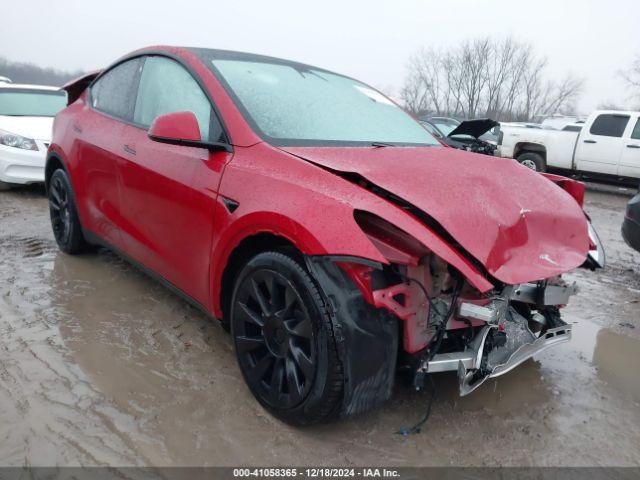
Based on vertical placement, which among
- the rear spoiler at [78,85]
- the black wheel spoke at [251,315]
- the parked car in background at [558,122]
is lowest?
the black wheel spoke at [251,315]

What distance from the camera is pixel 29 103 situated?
26.2ft

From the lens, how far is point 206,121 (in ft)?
8.85

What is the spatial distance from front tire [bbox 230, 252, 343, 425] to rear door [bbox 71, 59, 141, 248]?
1.44 meters

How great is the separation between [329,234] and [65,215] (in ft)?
10.3

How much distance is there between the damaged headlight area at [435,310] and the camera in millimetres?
1974

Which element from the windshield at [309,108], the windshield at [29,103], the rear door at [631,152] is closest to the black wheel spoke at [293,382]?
the windshield at [309,108]

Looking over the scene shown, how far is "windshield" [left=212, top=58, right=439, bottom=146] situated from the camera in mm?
2621

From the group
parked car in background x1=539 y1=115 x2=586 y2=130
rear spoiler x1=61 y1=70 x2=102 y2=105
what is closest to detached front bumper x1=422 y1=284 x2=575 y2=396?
rear spoiler x1=61 y1=70 x2=102 y2=105

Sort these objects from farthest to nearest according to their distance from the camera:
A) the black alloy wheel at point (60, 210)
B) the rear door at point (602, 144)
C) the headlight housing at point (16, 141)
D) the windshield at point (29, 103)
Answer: the rear door at point (602, 144)
the windshield at point (29, 103)
the headlight housing at point (16, 141)
the black alloy wheel at point (60, 210)

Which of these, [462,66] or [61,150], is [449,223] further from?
[462,66]

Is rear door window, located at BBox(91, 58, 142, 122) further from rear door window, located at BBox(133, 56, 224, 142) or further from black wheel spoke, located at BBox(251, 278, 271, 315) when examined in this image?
black wheel spoke, located at BBox(251, 278, 271, 315)

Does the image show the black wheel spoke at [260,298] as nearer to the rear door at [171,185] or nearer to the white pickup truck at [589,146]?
the rear door at [171,185]

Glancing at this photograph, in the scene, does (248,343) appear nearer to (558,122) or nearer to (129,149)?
(129,149)

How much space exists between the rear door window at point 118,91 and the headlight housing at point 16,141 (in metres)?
3.39
